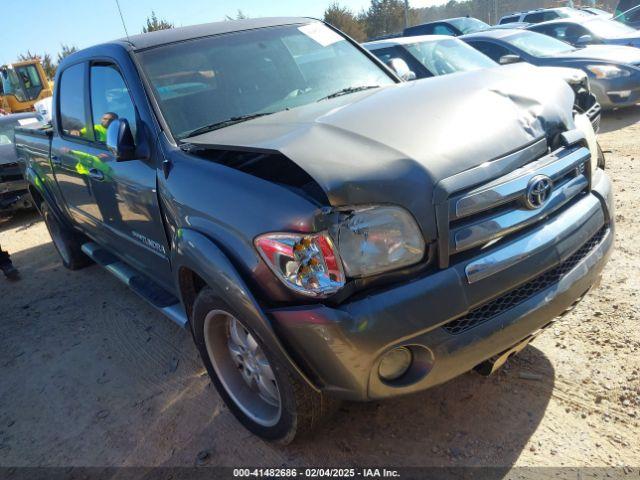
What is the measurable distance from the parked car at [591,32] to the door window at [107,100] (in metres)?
10.2

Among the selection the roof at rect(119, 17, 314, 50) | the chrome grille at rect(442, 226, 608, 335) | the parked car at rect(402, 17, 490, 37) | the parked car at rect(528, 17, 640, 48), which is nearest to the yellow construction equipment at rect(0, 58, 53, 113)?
the parked car at rect(402, 17, 490, 37)

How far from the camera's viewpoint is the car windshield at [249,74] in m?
2.89

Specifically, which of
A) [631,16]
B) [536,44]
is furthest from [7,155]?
[631,16]

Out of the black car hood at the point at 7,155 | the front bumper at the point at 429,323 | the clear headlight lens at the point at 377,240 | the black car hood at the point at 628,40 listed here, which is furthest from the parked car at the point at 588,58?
the black car hood at the point at 7,155

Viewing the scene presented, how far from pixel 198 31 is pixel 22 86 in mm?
19907

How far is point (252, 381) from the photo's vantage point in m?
2.63

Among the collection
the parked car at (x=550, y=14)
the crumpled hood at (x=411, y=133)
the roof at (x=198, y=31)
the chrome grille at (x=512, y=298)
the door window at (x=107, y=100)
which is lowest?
the parked car at (x=550, y=14)

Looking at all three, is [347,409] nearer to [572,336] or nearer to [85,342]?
[572,336]

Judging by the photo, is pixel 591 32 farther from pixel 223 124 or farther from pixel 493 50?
pixel 223 124

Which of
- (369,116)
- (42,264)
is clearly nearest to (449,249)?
(369,116)

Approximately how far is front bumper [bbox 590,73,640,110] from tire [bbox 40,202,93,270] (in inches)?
298

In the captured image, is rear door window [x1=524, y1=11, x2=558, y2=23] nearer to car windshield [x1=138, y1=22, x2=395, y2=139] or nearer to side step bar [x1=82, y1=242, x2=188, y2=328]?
car windshield [x1=138, y1=22, x2=395, y2=139]

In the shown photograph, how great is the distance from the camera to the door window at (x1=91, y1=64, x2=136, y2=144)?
3045 millimetres

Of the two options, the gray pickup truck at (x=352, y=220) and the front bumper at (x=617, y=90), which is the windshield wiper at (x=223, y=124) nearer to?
the gray pickup truck at (x=352, y=220)
